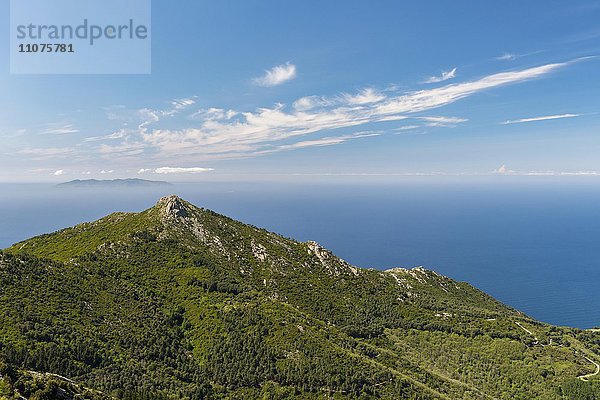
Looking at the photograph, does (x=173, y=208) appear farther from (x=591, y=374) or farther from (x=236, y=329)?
(x=591, y=374)

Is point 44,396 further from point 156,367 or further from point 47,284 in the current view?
point 47,284

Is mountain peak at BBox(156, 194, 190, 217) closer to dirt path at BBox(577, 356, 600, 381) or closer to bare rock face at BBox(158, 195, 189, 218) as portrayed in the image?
bare rock face at BBox(158, 195, 189, 218)

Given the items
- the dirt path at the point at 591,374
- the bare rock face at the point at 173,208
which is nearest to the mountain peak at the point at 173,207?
the bare rock face at the point at 173,208

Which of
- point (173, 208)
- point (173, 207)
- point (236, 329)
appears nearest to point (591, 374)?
point (236, 329)

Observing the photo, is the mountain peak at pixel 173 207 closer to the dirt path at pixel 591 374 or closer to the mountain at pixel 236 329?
the mountain at pixel 236 329

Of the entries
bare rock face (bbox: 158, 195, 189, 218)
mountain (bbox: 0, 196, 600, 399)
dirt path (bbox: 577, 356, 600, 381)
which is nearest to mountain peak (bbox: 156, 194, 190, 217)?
bare rock face (bbox: 158, 195, 189, 218)

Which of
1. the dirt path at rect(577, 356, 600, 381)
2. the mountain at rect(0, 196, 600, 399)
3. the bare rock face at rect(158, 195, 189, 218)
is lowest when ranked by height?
the dirt path at rect(577, 356, 600, 381)
